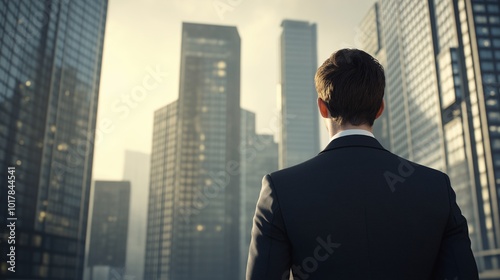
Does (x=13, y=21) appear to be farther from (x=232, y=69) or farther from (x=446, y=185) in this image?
(x=232, y=69)

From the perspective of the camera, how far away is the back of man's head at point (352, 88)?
7.04ft

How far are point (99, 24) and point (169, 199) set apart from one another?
269 feet

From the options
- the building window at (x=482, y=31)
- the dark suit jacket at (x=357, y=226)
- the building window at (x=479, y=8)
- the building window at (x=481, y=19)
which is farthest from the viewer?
the building window at (x=479, y=8)

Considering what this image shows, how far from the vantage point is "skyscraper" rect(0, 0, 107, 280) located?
7994 centimetres

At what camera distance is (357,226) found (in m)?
1.91

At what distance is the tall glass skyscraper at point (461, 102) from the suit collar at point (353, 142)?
9108cm

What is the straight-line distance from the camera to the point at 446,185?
81.6 inches

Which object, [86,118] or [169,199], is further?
[169,199]

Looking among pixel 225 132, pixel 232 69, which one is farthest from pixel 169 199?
pixel 232 69

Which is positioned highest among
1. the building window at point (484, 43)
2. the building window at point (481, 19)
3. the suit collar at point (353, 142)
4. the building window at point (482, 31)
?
the building window at point (481, 19)

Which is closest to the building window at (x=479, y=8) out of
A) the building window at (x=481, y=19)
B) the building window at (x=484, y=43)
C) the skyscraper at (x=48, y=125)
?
the building window at (x=481, y=19)

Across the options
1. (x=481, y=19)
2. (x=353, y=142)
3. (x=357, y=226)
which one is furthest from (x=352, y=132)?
(x=481, y=19)

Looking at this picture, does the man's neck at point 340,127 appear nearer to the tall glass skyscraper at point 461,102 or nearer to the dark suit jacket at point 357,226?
the dark suit jacket at point 357,226

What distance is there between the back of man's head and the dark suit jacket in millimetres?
236
